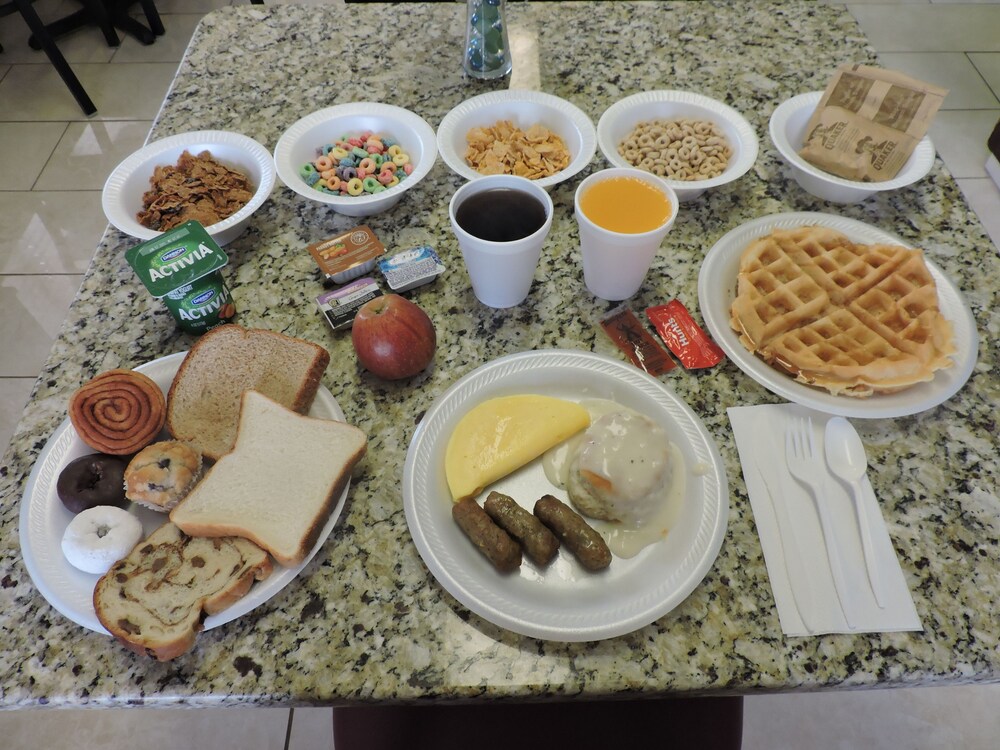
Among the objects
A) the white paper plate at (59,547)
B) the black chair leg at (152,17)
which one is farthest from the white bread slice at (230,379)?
the black chair leg at (152,17)

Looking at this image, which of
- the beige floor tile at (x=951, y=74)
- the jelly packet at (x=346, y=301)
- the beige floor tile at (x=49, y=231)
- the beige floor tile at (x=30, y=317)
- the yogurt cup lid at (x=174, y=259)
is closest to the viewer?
the yogurt cup lid at (x=174, y=259)

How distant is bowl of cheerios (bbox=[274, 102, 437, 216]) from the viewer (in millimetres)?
1230

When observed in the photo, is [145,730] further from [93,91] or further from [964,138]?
[964,138]

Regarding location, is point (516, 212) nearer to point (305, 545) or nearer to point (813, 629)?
point (305, 545)

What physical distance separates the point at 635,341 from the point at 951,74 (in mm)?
3175

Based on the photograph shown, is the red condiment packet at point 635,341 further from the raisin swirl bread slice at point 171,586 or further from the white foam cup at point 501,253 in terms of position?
the raisin swirl bread slice at point 171,586

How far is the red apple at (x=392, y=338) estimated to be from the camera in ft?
3.30

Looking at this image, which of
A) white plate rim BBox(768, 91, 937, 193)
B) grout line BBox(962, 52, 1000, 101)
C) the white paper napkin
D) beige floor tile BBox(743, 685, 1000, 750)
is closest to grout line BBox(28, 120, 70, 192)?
white plate rim BBox(768, 91, 937, 193)

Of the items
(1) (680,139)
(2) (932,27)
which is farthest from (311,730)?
(2) (932,27)

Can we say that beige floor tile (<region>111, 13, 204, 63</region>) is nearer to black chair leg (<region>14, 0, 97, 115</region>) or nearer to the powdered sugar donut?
black chair leg (<region>14, 0, 97, 115</region>)

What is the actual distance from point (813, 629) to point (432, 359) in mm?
709

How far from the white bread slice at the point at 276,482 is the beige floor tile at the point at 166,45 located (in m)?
3.22

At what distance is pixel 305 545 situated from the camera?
84 centimetres

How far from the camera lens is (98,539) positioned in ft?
2.68
